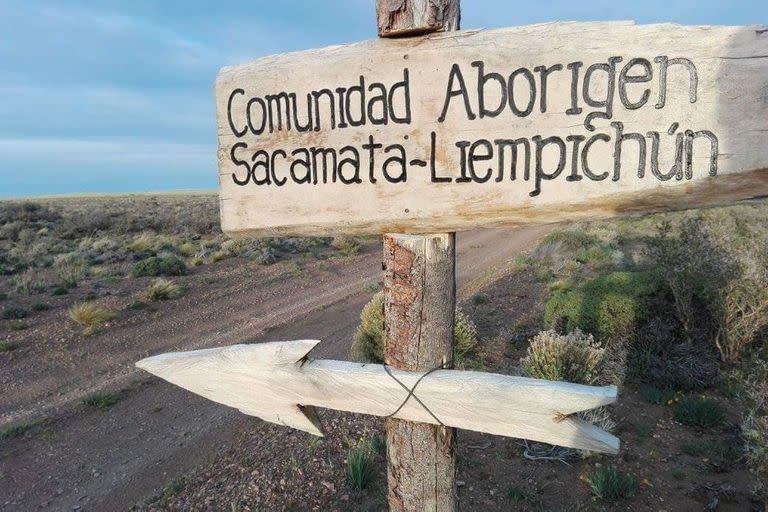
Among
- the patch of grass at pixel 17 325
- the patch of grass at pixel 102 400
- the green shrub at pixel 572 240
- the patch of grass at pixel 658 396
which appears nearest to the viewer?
the patch of grass at pixel 658 396

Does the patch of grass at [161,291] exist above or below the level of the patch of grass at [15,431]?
above

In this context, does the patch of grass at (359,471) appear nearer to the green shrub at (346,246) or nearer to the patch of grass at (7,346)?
the patch of grass at (7,346)

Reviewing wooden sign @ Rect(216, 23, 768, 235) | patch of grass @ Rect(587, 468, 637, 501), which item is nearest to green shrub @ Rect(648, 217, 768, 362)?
patch of grass @ Rect(587, 468, 637, 501)

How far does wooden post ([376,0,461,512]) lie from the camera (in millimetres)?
1883

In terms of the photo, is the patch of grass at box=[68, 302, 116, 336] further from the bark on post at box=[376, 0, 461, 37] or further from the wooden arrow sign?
the bark on post at box=[376, 0, 461, 37]

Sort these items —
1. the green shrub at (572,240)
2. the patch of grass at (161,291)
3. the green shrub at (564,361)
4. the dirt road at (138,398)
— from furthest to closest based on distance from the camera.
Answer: the green shrub at (572,240)
the patch of grass at (161,291)
the green shrub at (564,361)
the dirt road at (138,398)

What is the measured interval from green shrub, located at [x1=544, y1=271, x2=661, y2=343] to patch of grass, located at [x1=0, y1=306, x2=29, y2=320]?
9.62 m

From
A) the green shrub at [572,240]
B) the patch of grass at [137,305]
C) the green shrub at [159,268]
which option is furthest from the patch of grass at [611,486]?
the green shrub at [159,268]

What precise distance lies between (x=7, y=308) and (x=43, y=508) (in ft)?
23.0

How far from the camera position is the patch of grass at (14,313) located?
31.1 feet

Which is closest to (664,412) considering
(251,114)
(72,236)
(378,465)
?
(378,465)

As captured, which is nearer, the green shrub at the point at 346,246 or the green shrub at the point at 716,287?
the green shrub at the point at 716,287

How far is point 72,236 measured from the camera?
2120cm

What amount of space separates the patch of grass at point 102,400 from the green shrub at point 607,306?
5898mm
